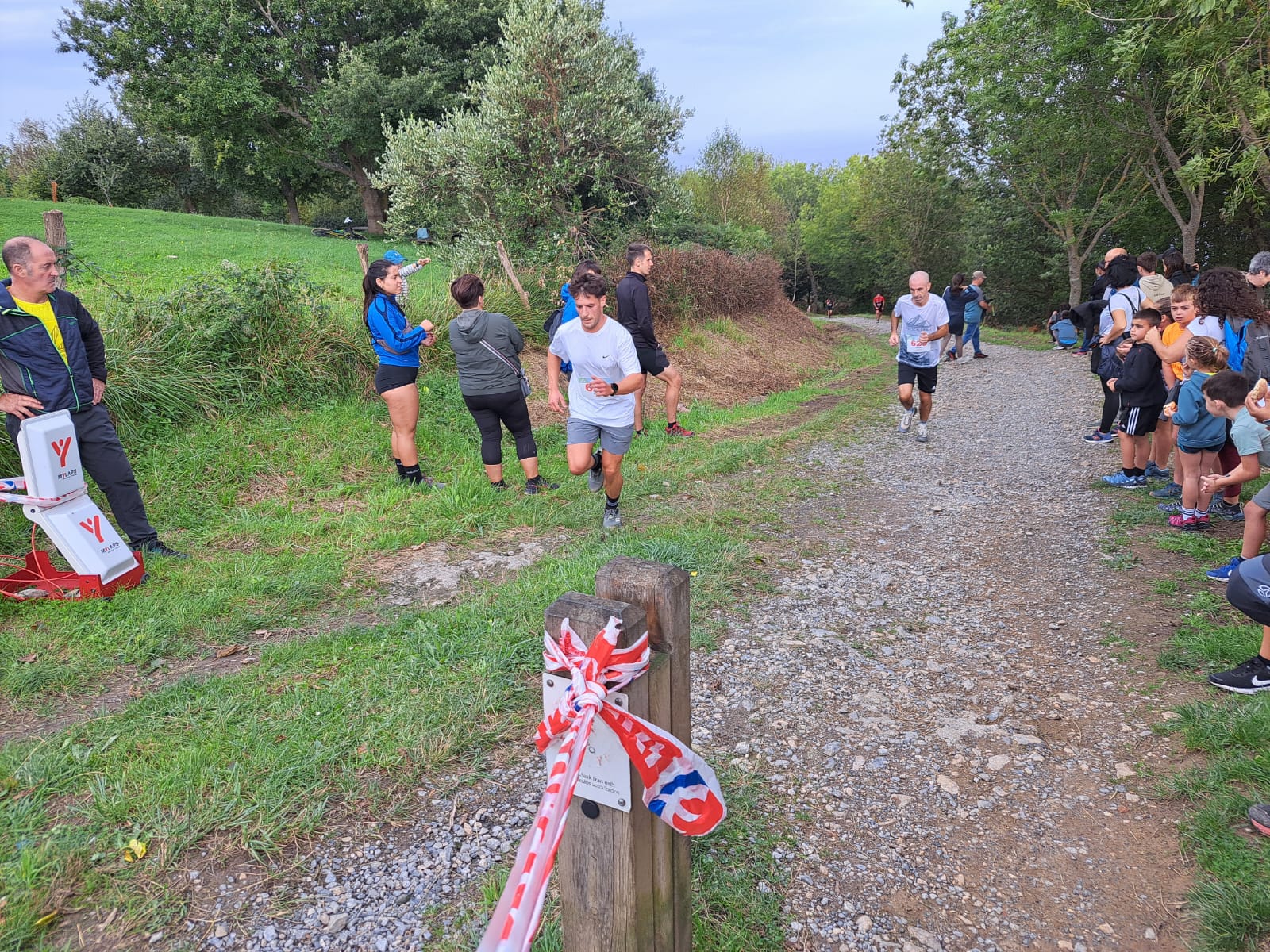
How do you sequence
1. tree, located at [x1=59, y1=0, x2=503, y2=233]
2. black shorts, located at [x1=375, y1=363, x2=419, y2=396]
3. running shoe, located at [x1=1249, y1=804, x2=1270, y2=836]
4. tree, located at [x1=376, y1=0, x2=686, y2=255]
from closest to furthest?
running shoe, located at [x1=1249, y1=804, x2=1270, y2=836] < black shorts, located at [x1=375, y1=363, x2=419, y2=396] < tree, located at [x1=376, y1=0, x2=686, y2=255] < tree, located at [x1=59, y1=0, x2=503, y2=233]

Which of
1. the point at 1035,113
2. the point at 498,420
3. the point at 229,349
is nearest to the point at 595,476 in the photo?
the point at 498,420

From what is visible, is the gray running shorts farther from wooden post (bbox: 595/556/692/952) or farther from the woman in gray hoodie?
wooden post (bbox: 595/556/692/952)

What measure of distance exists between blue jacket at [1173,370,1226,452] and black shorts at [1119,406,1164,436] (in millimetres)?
1063

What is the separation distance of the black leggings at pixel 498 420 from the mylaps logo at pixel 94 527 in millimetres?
2917

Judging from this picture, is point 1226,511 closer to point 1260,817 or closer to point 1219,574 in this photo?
point 1219,574

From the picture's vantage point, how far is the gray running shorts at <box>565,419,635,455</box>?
19.3 ft

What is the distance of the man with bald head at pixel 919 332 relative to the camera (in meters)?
8.66

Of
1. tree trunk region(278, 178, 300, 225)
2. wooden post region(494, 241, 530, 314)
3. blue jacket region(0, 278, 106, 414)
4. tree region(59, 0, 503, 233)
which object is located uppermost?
tree region(59, 0, 503, 233)

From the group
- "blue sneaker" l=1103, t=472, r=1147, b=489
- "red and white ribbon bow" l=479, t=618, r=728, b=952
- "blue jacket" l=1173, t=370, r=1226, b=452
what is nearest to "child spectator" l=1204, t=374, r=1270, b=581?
"blue jacket" l=1173, t=370, r=1226, b=452

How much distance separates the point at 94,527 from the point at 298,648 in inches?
70.0

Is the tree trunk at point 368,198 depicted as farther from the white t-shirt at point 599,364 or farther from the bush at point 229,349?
the white t-shirt at point 599,364

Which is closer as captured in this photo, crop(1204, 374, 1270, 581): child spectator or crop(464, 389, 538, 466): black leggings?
crop(1204, 374, 1270, 581): child spectator

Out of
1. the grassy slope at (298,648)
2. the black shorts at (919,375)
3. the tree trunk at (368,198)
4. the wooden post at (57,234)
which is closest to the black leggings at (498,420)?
the grassy slope at (298,648)

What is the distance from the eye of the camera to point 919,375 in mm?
9289
